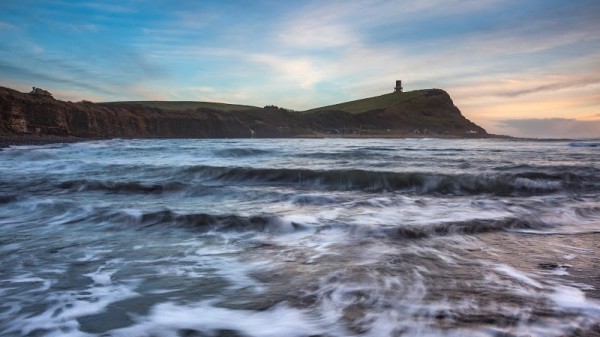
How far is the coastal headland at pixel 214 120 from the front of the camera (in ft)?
102

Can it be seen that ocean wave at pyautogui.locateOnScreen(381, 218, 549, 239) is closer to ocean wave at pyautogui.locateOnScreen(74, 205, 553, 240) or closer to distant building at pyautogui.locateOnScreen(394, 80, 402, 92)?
ocean wave at pyautogui.locateOnScreen(74, 205, 553, 240)

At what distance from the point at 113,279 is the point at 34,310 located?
604mm

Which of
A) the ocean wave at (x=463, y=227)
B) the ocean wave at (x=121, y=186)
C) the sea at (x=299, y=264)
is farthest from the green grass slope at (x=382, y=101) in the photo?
the ocean wave at (x=463, y=227)

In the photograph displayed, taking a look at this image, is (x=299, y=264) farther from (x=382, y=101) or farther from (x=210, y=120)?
(x=382, y=101)

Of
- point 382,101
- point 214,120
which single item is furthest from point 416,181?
point 382,101

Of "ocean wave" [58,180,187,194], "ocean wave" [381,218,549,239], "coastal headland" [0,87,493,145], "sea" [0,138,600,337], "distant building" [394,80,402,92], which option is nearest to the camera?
"sea" [0,138,600,337]

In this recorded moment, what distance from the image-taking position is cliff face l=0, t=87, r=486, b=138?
104 ft

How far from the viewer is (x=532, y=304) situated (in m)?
2.54

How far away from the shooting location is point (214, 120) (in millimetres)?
53844

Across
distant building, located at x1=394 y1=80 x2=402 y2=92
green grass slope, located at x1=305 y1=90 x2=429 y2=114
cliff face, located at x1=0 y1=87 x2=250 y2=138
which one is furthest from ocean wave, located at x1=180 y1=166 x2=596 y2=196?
distant building, located at x1=394 y1=80 x2=402 y2=92

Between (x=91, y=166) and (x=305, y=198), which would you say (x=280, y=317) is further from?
(x=91, y=166)

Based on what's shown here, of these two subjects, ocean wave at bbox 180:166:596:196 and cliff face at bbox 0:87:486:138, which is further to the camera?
cliff face at bbox 0:87:486:138

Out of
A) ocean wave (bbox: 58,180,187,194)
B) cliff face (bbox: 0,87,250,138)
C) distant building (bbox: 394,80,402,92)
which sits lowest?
ocean wave (bbox: 58,180,187,194)

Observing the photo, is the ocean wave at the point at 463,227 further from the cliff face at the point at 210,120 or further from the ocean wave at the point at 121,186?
the cliff face at the point at 210,120
